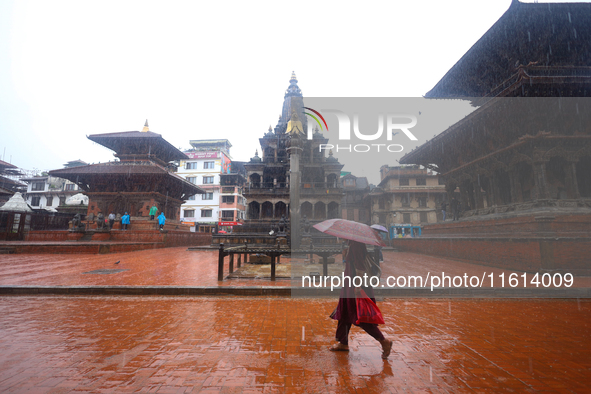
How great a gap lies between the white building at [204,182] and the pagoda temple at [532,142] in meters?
38.7

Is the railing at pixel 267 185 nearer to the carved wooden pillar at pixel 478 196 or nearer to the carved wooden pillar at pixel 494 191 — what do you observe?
the carved wooden pillar at pixel 478 196

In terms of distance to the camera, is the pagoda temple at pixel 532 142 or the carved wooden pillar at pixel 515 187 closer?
the pagoda temple at pixel 532 142

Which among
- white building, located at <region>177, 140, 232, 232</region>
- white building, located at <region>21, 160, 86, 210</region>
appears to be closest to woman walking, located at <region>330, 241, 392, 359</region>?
white building, located at <region>177, 140, 232, 232</region>

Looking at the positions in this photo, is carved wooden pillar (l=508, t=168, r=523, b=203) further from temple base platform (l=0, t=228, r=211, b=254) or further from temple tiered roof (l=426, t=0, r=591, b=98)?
temple base platform (l=0, t=228, r=211, b=254)

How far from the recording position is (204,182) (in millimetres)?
50312

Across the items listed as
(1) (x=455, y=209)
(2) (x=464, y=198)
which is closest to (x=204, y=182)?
(1) (x=455, y=209)

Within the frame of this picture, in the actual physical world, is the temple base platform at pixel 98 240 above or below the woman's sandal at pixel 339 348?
above

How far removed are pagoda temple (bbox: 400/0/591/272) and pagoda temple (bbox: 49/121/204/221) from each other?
23.5 m

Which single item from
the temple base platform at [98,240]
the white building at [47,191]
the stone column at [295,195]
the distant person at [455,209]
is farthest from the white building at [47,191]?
the distant person at [455,209]

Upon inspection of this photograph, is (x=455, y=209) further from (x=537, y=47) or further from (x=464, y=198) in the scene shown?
(x=537, y=47)

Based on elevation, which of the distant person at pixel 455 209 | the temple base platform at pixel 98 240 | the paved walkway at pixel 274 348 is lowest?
the paved walkway at pixel 274 348

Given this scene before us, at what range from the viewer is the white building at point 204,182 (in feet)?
157

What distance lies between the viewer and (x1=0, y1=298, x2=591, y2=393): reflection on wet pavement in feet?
8.45

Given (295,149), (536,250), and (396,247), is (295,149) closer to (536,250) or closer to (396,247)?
(536,250)
